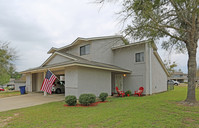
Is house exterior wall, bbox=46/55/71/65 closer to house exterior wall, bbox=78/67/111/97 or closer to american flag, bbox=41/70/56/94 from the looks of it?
american flag, bbox=41/70/56/94

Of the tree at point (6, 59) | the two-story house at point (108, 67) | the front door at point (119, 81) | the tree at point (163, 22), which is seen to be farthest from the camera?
the tree at point (6, 59)

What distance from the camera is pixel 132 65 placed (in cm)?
1532

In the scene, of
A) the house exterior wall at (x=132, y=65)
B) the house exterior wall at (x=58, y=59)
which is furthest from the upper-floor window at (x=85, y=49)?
the house exterior wall at (x=132, y=65)

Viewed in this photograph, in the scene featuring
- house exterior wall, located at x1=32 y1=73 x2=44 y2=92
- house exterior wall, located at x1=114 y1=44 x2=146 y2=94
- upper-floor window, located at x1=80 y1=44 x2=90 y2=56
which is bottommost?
house exterior wall, located at x1=32 y1=73 x2=44 y2=92

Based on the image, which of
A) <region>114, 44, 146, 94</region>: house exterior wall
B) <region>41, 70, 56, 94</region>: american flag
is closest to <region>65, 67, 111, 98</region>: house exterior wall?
<region>41, 70, 56, 94</region>: american flag

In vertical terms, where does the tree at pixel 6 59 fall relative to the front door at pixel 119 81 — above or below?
above

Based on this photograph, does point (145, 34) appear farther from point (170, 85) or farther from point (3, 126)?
point (170, 85)

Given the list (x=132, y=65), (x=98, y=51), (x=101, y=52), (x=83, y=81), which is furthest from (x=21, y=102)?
(x=132, y=65)

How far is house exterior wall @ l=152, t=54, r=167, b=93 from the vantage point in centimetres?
1583

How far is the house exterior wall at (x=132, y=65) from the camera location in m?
14.5

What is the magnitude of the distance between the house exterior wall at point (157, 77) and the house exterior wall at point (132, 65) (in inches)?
84.1

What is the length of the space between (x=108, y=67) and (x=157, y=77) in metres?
7.75

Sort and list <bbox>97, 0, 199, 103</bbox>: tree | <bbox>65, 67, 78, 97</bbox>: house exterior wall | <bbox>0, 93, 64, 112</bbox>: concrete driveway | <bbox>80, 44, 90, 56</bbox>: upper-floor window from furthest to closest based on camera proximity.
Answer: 1. <bbox>80, 44, 90, 56</bbox>: upper-floor window
2. <bbox>65, 67, 78, 97</bbox>: house exterior wall
3. <bbox>0, 93, 64, 112</bbox>: concrete driveway
4. <bbox>97, 0, 199, 103</bbox>: tree

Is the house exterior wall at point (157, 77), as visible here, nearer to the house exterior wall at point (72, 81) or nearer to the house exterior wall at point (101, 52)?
the house exterior wall at point (101, 52)
